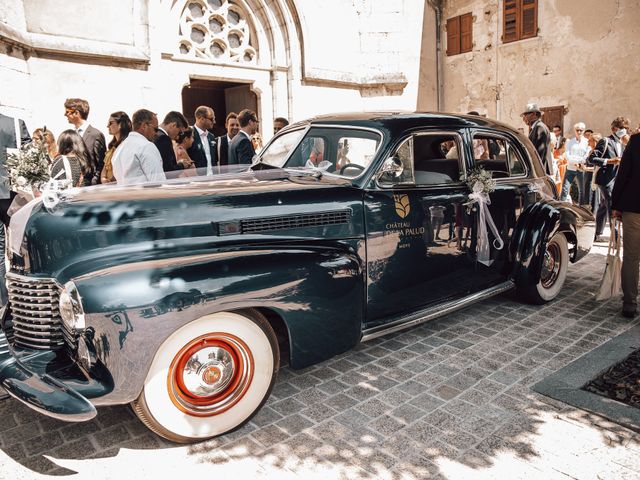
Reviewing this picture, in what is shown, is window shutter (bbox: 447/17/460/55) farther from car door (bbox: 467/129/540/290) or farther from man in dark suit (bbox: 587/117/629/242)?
car door (bbox: 467/129/540/290)

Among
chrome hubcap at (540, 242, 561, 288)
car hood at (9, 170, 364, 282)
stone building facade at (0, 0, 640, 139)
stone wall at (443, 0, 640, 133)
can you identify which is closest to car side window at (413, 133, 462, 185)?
car hood at (9, 170, 364, 282)

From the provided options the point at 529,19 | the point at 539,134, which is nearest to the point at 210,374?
the point at 539,134

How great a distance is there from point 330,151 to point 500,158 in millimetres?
1887

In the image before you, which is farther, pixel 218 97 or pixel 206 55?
pixel 218 97

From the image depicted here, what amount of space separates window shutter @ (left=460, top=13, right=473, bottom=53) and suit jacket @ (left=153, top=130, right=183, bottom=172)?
46.4ft

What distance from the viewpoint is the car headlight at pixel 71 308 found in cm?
232

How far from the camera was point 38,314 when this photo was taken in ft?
8.36

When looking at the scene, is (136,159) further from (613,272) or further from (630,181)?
(613,272)

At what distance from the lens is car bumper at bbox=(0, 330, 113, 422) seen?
7.18 feet

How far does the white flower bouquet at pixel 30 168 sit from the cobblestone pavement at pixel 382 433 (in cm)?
148

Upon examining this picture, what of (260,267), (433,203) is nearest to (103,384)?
(260,267)

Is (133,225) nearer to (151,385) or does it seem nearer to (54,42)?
(151,385)

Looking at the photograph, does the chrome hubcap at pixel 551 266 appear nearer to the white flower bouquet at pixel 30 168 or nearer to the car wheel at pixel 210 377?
the car wheel at pixel 210 377

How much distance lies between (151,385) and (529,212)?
3678mm
